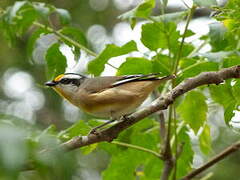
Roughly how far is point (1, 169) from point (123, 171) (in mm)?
2188

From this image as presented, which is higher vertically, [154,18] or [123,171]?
[154,18]

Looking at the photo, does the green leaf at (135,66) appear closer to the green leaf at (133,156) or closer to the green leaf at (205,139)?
the green leaf at (133,156)

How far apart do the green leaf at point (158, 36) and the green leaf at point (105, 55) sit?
0.09 metres

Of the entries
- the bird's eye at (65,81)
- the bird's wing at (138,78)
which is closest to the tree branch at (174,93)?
the bird's wing at (138,78)

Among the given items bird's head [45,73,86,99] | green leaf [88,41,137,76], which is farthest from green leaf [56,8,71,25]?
bird's head [45,73,86,99]

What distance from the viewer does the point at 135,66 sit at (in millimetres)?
2820

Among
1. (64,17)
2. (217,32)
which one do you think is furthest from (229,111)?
(64,17)

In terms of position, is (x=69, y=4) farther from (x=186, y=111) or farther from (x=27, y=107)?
(x=186, y=111)

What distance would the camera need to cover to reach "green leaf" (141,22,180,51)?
2756 millimetres

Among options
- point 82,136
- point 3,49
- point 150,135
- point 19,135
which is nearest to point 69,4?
point 3,49

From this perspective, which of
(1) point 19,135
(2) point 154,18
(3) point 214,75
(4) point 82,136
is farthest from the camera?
(2) point 154,18

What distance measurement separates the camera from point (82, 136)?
2.39 m

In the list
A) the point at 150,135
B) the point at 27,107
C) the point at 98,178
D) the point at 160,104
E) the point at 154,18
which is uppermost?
the point at 154,18

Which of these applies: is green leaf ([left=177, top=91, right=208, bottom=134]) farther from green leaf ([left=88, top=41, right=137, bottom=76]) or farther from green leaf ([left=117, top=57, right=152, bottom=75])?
green leaf ([left=88, top=41, right=137, bottom=76])
